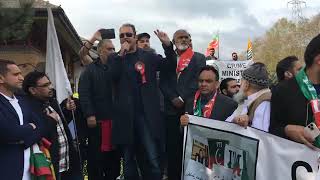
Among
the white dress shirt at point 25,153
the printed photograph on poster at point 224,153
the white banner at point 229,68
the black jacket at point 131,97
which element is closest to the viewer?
the printed photograph on poster at point 224,153

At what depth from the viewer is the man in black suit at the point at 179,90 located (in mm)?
6199

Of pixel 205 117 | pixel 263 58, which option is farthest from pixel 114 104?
pixel 263 58

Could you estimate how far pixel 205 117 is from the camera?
199 inches

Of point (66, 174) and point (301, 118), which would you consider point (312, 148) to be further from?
point (66, 174)

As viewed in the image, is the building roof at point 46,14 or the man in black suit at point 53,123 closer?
the man in black suit at point 53,123

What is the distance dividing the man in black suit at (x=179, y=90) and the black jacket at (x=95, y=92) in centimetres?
76

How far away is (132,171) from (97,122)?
90 centimetres

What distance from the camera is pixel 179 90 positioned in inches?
243

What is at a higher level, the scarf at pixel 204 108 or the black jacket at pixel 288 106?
the black jacket at pixel 288 106

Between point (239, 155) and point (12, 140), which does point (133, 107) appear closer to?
point (12, 140)

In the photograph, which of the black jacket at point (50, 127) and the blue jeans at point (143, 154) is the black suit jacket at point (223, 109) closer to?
the blue jeans at point (143, 154)

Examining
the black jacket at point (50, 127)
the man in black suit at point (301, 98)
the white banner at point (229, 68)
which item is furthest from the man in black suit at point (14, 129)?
the white banner at point (229, 68)

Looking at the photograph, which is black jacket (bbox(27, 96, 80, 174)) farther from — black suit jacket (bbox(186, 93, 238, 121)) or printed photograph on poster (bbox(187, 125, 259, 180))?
black suit jacket (bbox(186, 93, 238, 121))

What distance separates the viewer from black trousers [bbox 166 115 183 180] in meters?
6.28
